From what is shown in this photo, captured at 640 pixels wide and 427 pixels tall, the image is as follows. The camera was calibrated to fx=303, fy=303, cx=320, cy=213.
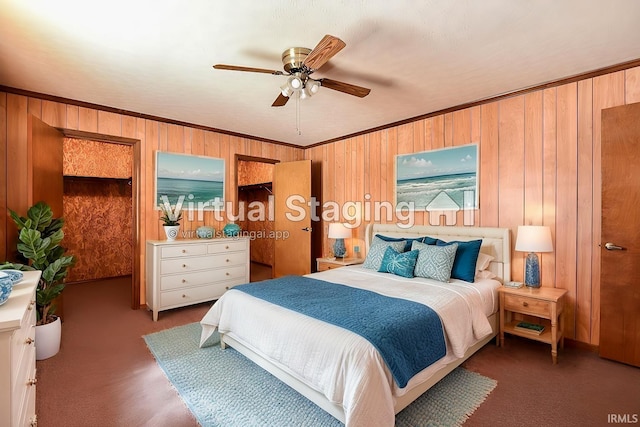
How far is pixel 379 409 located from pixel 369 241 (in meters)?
2.88

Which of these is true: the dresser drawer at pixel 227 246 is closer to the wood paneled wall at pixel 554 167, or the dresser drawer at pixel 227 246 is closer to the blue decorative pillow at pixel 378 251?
the blue decorative pillow at pixel 378 251

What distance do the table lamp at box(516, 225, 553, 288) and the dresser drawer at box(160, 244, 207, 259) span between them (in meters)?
3.55

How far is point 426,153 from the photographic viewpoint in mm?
3836

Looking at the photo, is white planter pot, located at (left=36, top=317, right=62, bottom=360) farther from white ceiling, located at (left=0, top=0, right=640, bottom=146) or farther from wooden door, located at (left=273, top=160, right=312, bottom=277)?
wooden door, located at (left=273, top=160, right=312, bottom=277)

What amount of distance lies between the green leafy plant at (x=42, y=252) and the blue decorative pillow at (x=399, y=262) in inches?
119

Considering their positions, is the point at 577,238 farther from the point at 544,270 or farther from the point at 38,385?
the point at 38,385

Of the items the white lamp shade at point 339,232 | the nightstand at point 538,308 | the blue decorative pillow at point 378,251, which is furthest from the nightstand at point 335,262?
the nightstand at point 538,308

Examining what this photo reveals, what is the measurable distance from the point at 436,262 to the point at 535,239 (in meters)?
0.87

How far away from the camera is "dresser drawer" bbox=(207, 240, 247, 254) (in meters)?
4.01

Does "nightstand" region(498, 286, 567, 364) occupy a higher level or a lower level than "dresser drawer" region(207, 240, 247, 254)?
lower

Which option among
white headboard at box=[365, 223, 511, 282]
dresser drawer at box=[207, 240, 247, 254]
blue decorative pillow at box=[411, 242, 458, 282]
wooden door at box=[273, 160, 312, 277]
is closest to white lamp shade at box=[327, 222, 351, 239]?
wooden door at box=[273, 160, 312, 277]

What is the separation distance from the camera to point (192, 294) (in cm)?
385

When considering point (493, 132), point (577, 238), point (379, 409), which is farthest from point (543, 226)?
point (379, 409)

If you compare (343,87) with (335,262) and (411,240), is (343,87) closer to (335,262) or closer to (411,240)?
(411,240)
